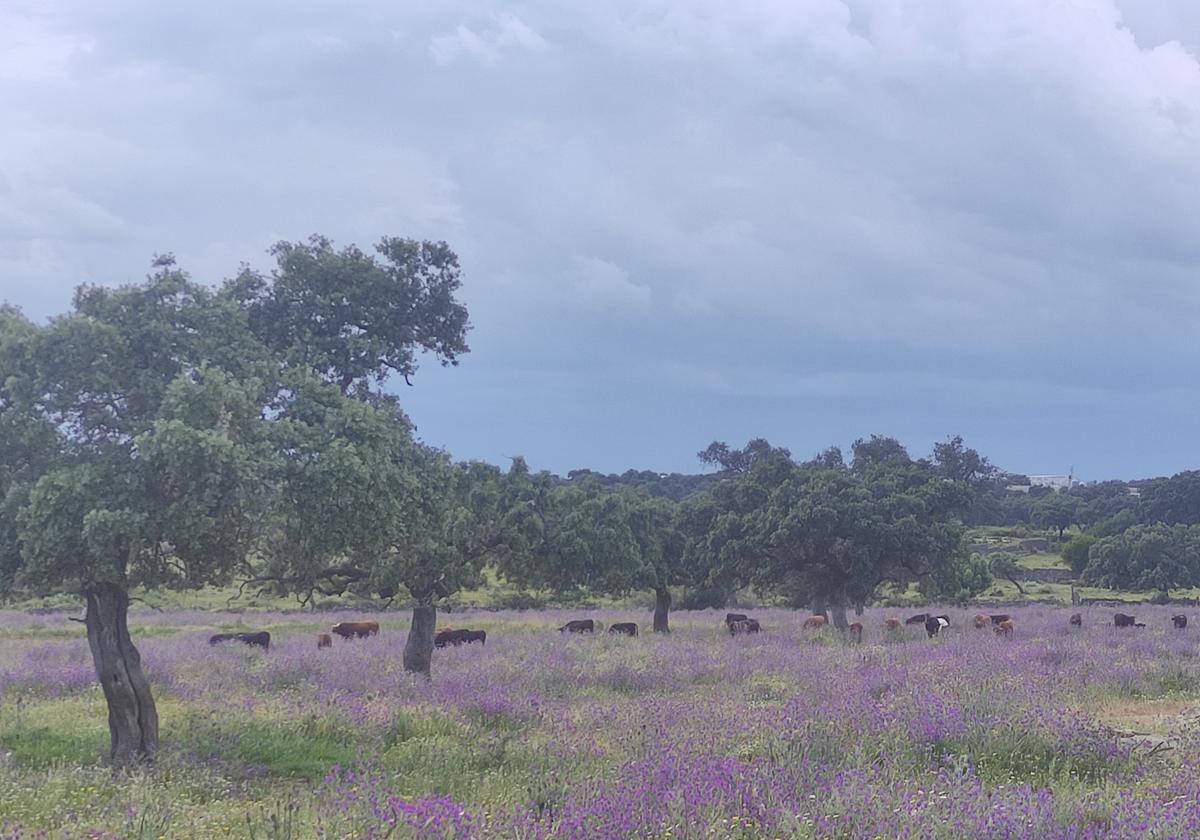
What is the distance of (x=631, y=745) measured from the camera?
10.9 m

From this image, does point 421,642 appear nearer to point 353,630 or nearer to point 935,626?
point 353,630

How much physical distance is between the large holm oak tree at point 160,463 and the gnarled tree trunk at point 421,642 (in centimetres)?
752

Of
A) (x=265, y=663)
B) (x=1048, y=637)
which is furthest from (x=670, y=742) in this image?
(x=1048, y=637)

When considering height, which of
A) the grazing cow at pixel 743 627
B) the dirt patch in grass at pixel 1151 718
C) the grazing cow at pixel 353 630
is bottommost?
the grazing cow at pixel 353 630

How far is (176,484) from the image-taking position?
34.9 feet

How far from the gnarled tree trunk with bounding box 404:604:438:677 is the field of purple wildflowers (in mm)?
412

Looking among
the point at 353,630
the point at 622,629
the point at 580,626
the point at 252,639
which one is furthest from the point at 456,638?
the point at 622,629

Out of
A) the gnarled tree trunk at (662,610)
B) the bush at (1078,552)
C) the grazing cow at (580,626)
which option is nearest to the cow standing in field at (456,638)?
the grazing cow at (580,626)

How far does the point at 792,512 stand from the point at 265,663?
1763cm

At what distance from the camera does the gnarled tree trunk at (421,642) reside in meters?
20.3

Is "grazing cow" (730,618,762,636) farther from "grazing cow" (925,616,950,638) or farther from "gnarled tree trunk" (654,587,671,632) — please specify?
"grazing cow" (925,616,950,638)

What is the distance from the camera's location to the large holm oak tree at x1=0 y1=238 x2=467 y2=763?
1034 cm

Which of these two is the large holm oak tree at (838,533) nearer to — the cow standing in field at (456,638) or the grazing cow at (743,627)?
the grazing cow at (743,627)

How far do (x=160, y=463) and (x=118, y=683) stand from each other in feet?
10.1
